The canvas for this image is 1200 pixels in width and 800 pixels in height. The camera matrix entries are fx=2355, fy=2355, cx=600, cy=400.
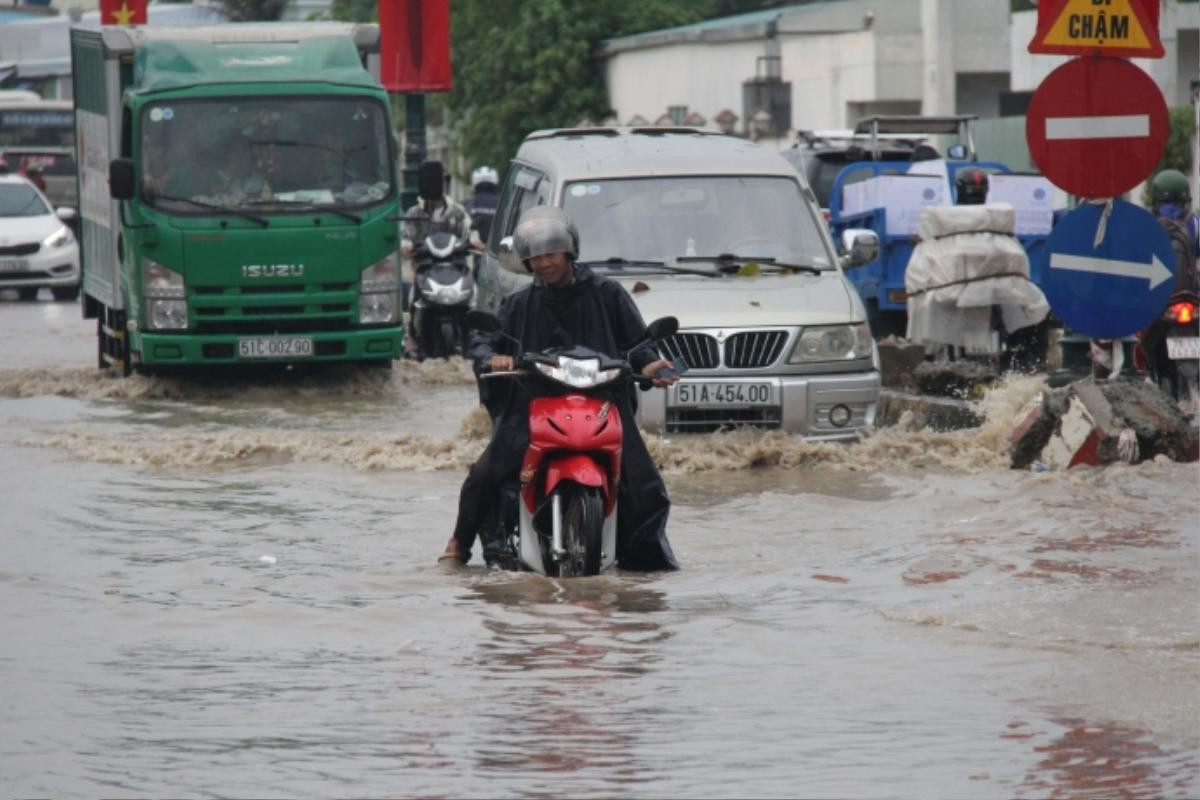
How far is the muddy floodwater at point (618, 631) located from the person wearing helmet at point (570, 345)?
31cm

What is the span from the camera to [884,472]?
1330 centimetres

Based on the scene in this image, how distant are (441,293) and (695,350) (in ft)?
25.1

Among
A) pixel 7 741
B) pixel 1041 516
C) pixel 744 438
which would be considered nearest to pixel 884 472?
pixel 744 438

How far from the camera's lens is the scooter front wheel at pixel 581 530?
918 cm

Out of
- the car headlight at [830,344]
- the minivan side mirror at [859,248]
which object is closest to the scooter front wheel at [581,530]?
the car headlight at [830,344]

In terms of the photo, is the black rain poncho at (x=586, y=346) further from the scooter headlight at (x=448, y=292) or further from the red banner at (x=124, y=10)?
the red banner at (x=124, y=10)

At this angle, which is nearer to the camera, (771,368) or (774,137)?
(771,368)

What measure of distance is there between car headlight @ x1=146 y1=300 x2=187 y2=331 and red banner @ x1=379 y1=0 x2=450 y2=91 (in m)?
6.05

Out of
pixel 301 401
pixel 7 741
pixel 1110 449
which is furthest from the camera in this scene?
pixel 301 401

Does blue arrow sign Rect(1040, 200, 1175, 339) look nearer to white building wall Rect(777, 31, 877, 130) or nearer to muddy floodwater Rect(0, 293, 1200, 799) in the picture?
muddy floodwater Rect(0, 293, 1200, 799)

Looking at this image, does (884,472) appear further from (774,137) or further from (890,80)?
(774,137)

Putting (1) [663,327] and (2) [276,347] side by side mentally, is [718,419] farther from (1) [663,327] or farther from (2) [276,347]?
(2) [276,347]

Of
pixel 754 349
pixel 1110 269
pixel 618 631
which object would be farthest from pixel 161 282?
pixel 618 631

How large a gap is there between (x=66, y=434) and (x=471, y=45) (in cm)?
3753
